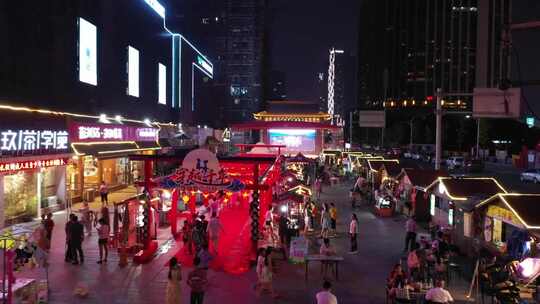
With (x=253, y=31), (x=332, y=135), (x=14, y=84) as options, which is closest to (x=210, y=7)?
(x=253, y=31)

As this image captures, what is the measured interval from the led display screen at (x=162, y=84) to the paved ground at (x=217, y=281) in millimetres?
28146

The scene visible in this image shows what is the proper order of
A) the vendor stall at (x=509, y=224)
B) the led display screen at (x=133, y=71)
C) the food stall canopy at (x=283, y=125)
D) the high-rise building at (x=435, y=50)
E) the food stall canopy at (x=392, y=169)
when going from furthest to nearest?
the high-rise building at (x=435, y=50) → the food stall canopy at (x=283, y=125) → the led display screen at (x=133, y=71) → the food stall canopy at (x=392, y=169) → the vendor stall at (x=509, y=224)

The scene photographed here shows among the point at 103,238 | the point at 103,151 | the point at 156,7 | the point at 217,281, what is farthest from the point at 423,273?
the point at 156,7

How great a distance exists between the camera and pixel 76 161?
31109 millimetres

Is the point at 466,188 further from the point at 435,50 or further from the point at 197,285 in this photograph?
the point at 435,50

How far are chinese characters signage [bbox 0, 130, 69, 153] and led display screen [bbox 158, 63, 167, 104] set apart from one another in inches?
895

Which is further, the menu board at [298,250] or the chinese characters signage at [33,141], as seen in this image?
the chinese characters signage at [33,141]

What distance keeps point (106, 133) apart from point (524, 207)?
74.0 feet

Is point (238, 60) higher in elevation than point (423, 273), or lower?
higher

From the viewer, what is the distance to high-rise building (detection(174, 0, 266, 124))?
109938 millimetres

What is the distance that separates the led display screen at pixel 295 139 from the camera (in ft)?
155

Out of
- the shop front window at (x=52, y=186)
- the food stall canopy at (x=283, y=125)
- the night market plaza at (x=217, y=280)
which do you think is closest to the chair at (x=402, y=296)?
the night market plaza at (x=217, y=280)

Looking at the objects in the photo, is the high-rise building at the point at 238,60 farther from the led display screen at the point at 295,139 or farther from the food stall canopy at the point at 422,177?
the food stall canopy at the point at 422,177

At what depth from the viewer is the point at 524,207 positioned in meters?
15.8
